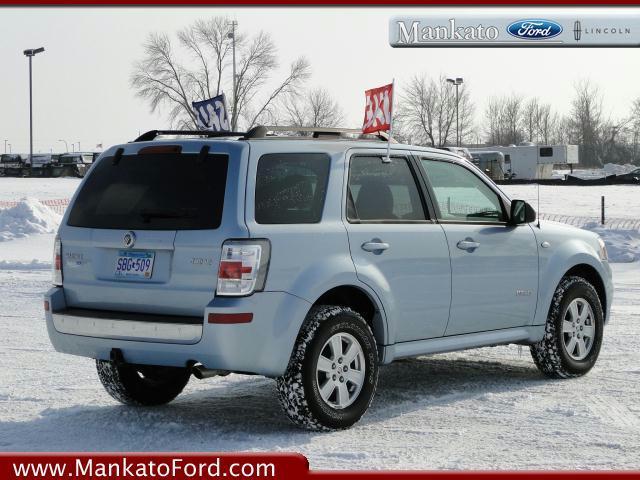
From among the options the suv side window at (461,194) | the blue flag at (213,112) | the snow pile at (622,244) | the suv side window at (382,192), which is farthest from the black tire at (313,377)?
the snow pile at (622,244)

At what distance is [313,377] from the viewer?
6648 millimetres

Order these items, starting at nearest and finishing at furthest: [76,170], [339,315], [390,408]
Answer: [339,315] < [390,408] < [76,170]

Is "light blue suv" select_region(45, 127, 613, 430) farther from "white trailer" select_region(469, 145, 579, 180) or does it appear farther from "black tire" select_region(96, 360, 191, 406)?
"white trailer" select_region(469, 145, 579, 180)

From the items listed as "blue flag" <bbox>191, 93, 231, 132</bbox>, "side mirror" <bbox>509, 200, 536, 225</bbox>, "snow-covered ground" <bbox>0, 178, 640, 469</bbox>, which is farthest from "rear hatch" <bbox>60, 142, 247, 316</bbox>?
"blue flag" <bbox>191, 93, 231, 132</bbox>

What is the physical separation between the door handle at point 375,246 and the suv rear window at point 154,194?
108cm

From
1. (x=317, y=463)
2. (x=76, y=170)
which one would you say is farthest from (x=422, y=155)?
(x=76, y=170)

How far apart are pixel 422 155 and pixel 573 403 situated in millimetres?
2050

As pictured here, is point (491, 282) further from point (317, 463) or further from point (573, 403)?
point (317, 463)

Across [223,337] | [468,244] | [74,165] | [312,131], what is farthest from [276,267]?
[74,165]

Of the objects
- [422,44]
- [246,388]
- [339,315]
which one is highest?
[422,44]

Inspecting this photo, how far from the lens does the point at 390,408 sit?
7.61 meters

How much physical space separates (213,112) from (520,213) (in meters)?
7.78

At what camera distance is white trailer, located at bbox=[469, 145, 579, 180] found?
73500mm

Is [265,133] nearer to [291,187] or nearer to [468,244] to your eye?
[291,187]
